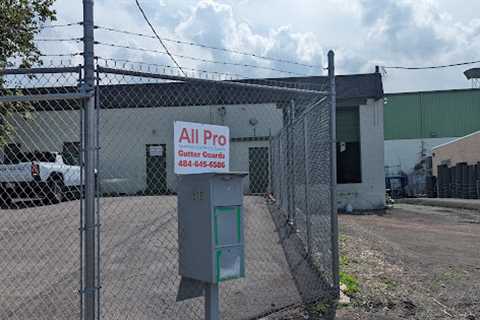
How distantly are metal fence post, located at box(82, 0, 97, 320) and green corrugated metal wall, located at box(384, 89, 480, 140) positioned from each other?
143 ft

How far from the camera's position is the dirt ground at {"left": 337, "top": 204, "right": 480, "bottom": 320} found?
543 centimetres

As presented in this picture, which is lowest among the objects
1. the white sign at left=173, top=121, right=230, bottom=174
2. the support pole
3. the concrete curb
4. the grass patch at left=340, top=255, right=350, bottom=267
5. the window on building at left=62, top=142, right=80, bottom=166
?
the concrete curb

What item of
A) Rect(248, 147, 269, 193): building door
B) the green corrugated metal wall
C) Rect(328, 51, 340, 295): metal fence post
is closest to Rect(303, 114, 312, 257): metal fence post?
Rect(328, 51, 340, 295): metal fence post

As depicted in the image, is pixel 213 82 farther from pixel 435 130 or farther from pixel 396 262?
pixel 435 130

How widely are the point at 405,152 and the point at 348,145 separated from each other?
23593mm

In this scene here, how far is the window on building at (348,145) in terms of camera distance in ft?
73.1

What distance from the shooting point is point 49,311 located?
17.0ft

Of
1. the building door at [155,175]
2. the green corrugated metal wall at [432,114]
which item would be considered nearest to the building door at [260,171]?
the building door at [155,175]

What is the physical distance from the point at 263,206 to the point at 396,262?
678 cm

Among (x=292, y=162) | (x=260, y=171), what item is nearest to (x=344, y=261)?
(x=292, y=162)

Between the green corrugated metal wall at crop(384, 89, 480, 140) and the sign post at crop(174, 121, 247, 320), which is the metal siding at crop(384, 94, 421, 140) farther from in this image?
the sign post at crop(174, 121, 247, 320)

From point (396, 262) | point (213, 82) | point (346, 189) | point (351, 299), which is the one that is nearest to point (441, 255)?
point (396, 262)

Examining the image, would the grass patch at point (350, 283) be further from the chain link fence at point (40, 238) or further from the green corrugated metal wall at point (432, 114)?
the green corrugated metal wall at point (432, 114)

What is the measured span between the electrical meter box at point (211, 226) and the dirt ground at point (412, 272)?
1.84m
